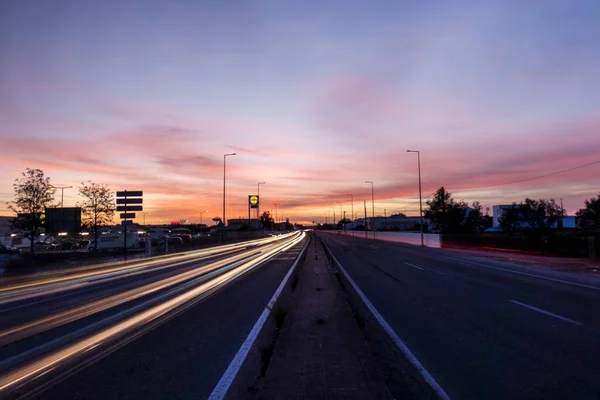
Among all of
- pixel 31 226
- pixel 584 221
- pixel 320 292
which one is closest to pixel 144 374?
pixel 320 292

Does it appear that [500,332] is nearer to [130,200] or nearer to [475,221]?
[130,200]

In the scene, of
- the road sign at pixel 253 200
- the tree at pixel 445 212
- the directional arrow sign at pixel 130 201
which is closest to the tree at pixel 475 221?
the tree at pixel 445 212

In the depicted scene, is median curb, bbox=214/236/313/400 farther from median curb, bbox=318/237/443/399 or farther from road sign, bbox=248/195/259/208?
road sign, bbox=248/195/259/208

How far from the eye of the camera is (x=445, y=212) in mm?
100938

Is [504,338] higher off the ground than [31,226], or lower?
lower

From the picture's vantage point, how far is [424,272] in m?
23.2

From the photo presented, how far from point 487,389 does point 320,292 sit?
10.2 m

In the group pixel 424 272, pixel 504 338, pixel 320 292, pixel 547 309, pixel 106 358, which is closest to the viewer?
pixel 106 358

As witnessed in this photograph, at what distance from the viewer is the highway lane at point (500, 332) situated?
6426 millimetres

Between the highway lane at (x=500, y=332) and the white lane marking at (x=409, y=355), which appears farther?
the highway lane at (x=500, y=332)

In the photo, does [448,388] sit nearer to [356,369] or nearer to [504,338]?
[356,369]

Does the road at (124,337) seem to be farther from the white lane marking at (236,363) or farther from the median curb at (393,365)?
the median curb at (393,365)

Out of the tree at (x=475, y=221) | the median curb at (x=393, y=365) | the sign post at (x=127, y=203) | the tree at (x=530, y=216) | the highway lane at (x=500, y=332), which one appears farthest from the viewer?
the tree at (x=475, y=221)

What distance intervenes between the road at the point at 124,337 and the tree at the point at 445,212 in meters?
84.5
